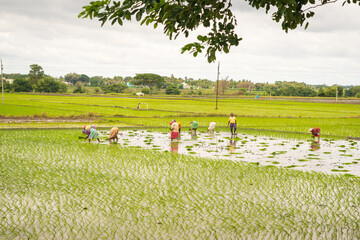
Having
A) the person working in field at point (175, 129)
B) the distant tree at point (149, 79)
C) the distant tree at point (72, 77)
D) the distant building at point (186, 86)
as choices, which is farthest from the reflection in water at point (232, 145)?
the distant tree at point (72, 77)

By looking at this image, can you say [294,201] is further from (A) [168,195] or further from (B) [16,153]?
(B) [16,153]

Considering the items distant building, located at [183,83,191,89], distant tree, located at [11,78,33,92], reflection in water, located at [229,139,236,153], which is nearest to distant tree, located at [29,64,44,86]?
distant tree, located at [11,78,33,92]

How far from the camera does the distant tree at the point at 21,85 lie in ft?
330

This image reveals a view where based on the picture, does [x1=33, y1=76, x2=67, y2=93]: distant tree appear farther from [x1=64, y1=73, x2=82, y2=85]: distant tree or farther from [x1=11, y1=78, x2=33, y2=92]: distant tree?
[x1=64, y1=73, x2=82, y2=85]: distant tree

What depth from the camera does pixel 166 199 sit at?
9.05 meters

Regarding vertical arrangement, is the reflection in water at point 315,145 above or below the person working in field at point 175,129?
below

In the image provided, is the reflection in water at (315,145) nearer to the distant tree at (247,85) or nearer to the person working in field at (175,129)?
the person working in field at (175,129)

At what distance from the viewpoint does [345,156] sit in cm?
1598

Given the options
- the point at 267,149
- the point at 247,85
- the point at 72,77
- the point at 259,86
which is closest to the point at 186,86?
the point at 247,85

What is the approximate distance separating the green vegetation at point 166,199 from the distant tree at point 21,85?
95002mm

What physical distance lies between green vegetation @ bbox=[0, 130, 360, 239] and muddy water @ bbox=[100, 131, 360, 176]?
1.38 meters

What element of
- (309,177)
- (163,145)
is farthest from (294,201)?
(163,145)

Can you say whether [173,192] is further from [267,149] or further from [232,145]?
[232,145]

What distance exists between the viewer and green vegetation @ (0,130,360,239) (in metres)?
7.05
